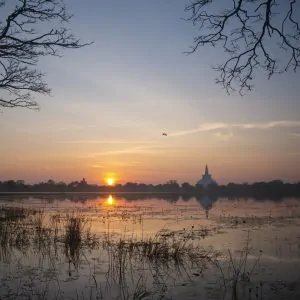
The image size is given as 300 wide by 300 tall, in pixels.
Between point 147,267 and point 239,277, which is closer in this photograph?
point 239,277

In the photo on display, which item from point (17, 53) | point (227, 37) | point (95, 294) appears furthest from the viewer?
point (17, 53)

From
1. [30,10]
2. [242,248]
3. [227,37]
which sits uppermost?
[30,10]

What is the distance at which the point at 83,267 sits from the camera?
1152cm

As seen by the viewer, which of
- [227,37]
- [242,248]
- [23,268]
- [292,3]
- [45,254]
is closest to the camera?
[292,3]

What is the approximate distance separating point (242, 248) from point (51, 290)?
A: 8.14m

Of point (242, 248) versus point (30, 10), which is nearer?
point (30, 10)

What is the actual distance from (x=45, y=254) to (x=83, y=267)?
2584 mm

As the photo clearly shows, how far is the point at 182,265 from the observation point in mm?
11922

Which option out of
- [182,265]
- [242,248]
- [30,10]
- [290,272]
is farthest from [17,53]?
[242,248]

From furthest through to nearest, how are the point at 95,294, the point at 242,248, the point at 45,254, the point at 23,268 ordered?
the point at 242,248 < the point at 45,254 < the point at 23,268 < the point at 95,294

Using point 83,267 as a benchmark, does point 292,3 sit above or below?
above

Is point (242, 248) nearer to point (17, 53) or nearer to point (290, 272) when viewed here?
point (290, 272)

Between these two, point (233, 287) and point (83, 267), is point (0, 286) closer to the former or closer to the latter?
point (83, 267)

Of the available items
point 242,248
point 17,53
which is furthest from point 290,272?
point 17,53
